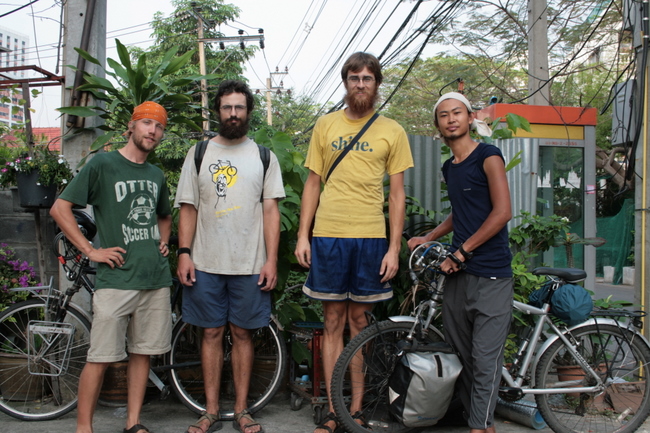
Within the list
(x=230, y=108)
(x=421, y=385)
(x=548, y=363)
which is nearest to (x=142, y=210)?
(x=230, y=108)

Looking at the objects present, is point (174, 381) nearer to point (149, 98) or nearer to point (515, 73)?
point (149, 98)

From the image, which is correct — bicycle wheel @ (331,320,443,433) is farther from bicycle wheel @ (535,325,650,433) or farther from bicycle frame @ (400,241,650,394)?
bicycle wheel @ (535,325,650,433)

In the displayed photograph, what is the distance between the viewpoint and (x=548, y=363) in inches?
130

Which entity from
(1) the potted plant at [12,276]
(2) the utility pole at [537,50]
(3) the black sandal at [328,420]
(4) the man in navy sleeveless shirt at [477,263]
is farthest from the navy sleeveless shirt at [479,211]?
(2) the utility pole at [537,50]

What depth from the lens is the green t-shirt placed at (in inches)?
121

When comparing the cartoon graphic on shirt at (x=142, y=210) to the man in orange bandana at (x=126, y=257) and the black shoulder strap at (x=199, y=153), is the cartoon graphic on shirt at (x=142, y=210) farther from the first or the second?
the black shoulder strap at (x=199, y=153)

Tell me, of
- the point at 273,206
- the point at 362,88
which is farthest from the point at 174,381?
the point at 362,88

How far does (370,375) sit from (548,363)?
1.11m

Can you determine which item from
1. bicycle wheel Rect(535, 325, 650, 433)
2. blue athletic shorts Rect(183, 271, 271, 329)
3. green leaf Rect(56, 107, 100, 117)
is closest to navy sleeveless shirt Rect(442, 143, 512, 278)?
bicycle wheel Rect(535, 325, 650, 433)

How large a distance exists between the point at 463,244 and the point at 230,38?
63.2 feet

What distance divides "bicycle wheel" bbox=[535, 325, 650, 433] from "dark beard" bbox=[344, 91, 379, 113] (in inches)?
73.6

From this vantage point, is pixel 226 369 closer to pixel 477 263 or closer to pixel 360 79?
pixel 477 263

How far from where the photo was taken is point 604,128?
61.4 feet

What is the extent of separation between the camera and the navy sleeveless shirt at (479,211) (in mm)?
2980
